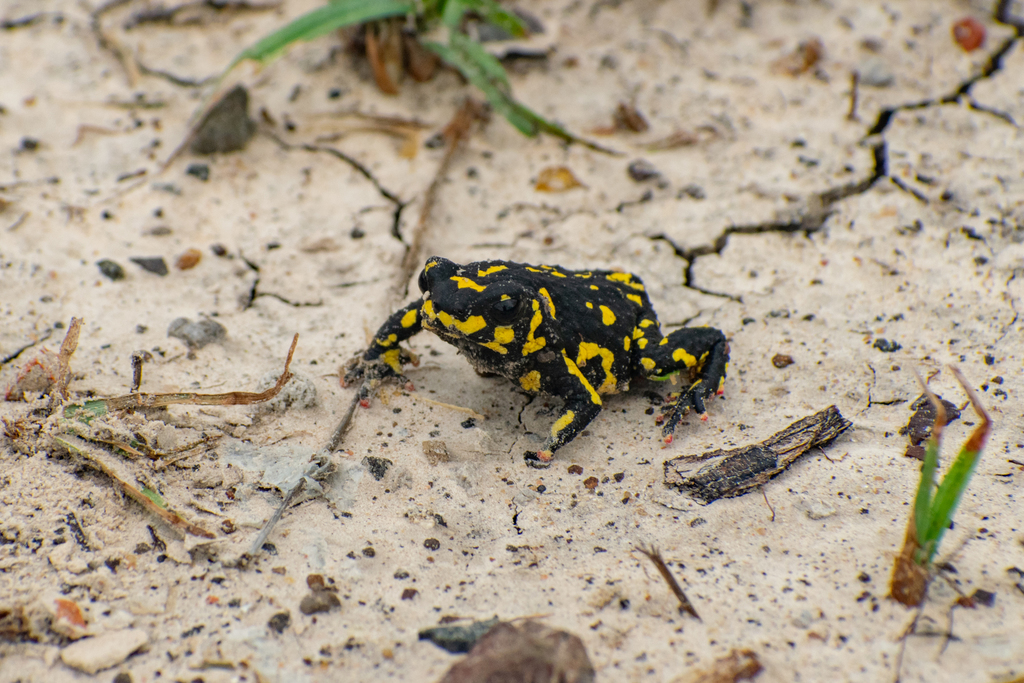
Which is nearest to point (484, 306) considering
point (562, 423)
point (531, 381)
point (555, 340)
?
point (555, 340)

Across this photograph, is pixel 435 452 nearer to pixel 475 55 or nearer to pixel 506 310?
pixel 506 310

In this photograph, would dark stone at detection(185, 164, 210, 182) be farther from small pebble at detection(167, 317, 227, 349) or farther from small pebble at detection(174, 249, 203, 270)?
small pebble at detection(167, 317, 227, 349)

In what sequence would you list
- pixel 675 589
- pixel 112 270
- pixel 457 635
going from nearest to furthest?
1. pixel 457 635
2. pixel 675 589
3. pixel 112 270

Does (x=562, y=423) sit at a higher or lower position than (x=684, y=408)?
lower

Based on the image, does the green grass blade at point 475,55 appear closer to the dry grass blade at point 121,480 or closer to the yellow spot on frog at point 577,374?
the yellow spot on frog at point 577,374

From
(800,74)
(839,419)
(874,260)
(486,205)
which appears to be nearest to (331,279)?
(486,205)

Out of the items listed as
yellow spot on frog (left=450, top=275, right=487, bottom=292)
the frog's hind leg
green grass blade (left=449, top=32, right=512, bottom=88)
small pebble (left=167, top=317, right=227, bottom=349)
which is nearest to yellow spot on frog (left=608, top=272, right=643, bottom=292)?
the frog's hind leg

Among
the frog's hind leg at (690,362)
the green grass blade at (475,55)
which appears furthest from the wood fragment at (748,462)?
the green grass blade at (475,55)
